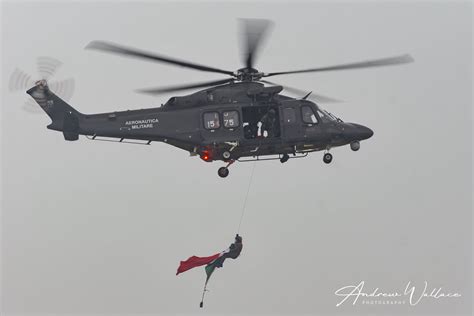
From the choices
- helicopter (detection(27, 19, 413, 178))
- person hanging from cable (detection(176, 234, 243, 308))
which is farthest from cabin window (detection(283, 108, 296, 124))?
person hanging from cable (detection(176, 234, 243, 308))

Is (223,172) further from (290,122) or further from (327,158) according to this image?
(327,158)

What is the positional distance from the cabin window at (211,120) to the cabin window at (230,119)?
202 mm

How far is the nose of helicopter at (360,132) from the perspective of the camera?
111ft

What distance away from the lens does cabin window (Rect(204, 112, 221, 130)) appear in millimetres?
32625

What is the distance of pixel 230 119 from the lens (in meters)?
32.7

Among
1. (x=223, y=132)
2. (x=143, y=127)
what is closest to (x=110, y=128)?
(x=143, y=127)

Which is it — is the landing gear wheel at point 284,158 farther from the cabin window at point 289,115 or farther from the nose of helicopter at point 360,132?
the nose of helicopter at point 360,132

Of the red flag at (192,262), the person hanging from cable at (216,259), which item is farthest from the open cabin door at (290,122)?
the red flag at (192,262)

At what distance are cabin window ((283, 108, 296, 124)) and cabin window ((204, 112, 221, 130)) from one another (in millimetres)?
1989

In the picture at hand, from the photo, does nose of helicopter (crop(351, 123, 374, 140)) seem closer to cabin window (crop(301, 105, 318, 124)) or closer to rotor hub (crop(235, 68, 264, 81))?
cabin window (crop(301, 105, 318, 124))

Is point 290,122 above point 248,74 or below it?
below

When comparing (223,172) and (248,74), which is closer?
(223,172)

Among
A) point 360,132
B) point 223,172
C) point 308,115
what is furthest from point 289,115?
point 223,172

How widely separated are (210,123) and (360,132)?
15.2 ft
